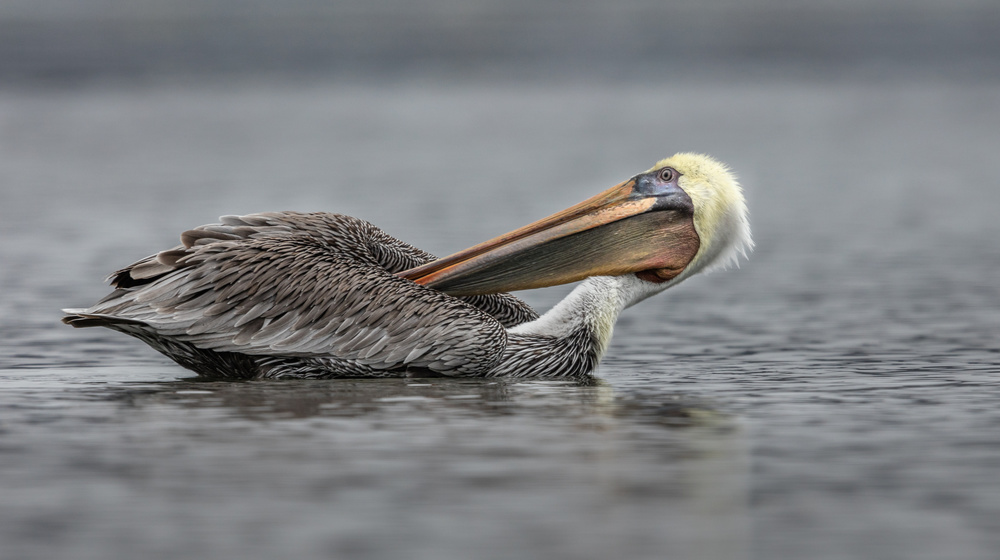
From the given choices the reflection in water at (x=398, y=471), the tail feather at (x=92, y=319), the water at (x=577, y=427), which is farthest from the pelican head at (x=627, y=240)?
the tail feather at (x=92, y=319)

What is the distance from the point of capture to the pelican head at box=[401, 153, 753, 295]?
25.9ft

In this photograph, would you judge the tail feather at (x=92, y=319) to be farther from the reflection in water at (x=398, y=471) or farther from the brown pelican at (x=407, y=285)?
the reflection in water at (x=398, y=471)

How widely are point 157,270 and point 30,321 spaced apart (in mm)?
2584

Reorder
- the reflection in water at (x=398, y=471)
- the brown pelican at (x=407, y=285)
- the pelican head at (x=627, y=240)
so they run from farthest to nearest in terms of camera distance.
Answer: the pelican head at (x=627, y=240), the brown pelican at (x=407, y=285), the reflection in water at (x=398, y=471)

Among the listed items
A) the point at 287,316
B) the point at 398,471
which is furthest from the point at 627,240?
the point at 398,471

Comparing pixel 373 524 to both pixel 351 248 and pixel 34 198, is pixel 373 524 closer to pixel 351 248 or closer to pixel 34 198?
pixel 351 248

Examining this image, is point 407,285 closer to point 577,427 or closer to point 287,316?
point 287,316

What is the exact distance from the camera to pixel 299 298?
7.59m

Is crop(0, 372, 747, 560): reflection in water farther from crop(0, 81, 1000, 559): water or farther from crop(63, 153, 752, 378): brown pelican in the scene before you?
crop(63, 153, 752, 378): brown pelican

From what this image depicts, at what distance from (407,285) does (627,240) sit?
1.12 m

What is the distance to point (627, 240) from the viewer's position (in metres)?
8.07

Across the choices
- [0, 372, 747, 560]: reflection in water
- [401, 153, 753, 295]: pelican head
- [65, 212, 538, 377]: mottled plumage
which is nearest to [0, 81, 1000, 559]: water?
[0, 372, 747, 560]: reflection in water

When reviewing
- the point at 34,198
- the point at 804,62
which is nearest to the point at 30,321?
the point at 34,198

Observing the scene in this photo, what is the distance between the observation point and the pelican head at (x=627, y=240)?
7898 millimetres
